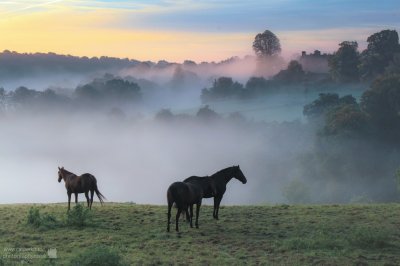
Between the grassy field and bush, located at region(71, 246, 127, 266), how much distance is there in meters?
0.06

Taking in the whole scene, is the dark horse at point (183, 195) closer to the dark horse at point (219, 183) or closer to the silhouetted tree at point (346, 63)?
the dark horse at point (219, 183)

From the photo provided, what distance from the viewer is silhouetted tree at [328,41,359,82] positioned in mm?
155000

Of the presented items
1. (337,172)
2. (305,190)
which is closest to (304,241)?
(305,190)

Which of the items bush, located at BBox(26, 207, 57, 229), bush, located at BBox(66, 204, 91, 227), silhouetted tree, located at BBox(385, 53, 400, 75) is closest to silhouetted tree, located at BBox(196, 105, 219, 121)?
silhouetted tree, located at BBox(385, 53, 400, 75)

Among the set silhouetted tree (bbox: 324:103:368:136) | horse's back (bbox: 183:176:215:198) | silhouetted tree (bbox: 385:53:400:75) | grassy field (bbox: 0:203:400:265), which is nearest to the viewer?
grassy field (bbox: 0:203:400:265)

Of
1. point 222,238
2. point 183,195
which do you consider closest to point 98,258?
point 183,195

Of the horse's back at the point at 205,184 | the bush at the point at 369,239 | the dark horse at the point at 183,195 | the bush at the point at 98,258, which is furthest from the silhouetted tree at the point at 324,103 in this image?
the bush at the point at 98,258

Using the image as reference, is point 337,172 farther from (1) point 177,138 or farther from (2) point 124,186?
(1) point 177,138

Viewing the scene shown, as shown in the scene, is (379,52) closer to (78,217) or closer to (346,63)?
(346,63)

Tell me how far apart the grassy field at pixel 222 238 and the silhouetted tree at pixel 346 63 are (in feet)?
437

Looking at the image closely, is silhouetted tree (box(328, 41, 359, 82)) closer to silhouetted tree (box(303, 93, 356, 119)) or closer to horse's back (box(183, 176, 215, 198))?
silhouetted tree (box(303, 93, 356, 119))

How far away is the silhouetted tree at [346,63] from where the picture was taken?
155000mm

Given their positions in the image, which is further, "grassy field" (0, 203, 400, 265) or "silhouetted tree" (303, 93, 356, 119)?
"silhouetted tree" (303, 93, 356, 119)

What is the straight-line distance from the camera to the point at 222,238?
2162 centimetres
